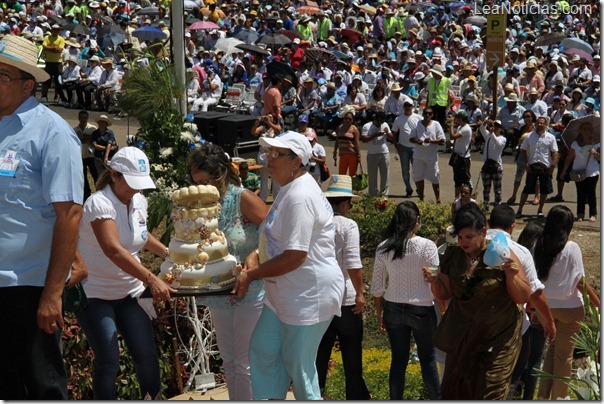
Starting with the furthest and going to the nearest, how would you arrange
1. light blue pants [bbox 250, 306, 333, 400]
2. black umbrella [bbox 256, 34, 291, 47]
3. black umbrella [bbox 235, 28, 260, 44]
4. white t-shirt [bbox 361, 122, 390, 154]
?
black umbrella [bbox 235, 28, 260, 44] → black umbrella [bbox 256, 34, 291, 47] → white t-shirt [bbox 361, 122, 390, 154] → light blue pants [bbox 250, 306, 333, 400]

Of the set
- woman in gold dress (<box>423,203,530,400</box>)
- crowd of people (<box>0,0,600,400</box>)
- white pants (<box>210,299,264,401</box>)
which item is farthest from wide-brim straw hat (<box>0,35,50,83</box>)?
woman in gold dress (<box>423,203,530,400</box>)

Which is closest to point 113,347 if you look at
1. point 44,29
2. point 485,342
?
point 485,342

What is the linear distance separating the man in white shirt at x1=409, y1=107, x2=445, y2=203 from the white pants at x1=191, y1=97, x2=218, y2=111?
7.03 meters

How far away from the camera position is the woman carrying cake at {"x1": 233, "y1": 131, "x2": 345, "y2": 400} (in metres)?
5.51

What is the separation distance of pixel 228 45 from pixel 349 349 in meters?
21.5

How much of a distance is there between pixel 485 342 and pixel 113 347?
6.45 ft

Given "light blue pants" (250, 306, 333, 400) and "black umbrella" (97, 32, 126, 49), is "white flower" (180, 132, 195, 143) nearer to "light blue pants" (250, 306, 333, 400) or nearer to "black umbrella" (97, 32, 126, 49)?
"light blue pants" (250, 306, 333, 400)

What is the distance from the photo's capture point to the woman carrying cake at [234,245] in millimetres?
6195

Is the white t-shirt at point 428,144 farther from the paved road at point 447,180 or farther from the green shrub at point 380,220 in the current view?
the green shrub at point 380,220

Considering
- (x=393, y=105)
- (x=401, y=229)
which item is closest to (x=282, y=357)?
(x=401, y=229)

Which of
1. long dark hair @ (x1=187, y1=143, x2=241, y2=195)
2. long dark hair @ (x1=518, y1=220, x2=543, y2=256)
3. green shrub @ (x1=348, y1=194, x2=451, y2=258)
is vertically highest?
long dark hair @ (x1=187, y1=143, x2=241, y2=195)

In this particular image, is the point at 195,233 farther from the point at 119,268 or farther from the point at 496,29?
the point at 496,29

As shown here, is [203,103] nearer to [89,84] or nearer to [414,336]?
[89,84]

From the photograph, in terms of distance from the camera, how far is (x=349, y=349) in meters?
7.24
